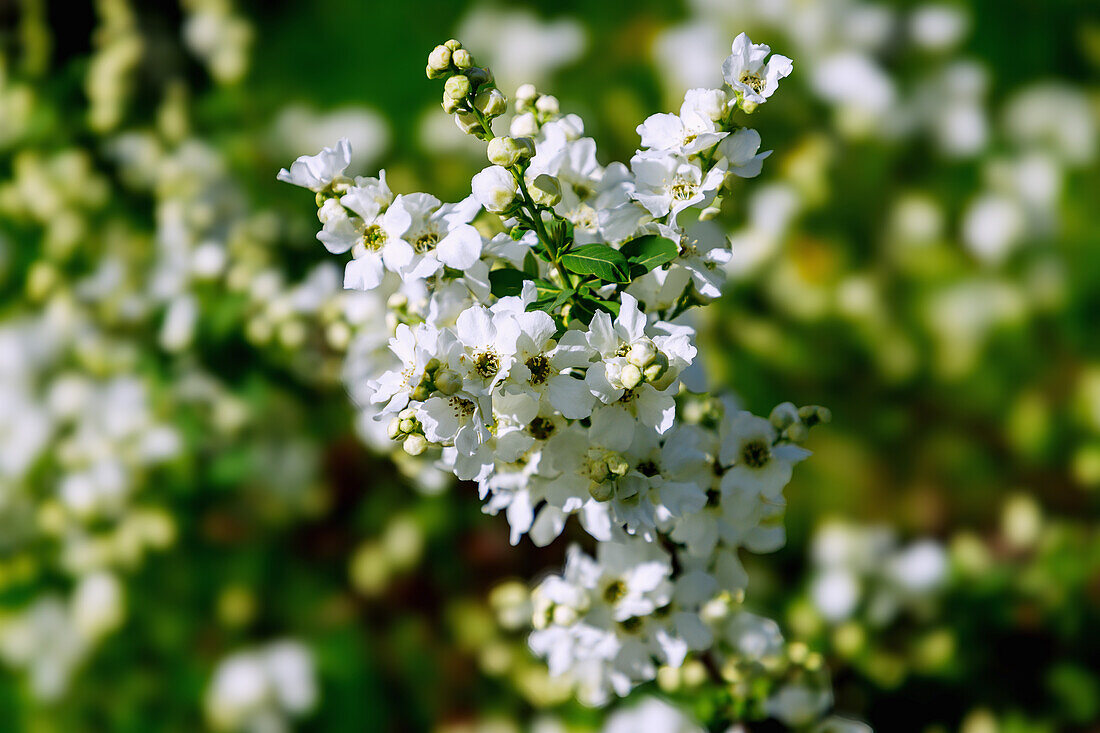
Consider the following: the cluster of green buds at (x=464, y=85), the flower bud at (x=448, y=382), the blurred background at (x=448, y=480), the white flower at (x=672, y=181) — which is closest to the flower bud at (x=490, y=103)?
the cluster of green buds at (x=464, y=85)

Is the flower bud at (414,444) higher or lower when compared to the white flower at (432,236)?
lower

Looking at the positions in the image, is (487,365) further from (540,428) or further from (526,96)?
(526,96)

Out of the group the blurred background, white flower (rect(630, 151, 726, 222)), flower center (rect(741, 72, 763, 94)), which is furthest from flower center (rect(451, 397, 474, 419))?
the blurred background

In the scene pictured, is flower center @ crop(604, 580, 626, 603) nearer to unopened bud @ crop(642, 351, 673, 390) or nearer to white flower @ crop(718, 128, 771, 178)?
unopened bud @ crop(642, 351, 673, 390)

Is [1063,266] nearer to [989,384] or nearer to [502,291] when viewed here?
[989,384]

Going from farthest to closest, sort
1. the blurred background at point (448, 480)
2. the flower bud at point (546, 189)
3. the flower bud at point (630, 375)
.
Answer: the blurred background at point (448, 480)
the flower bud at point (546, 189)
the flower bud at point (630, 375)

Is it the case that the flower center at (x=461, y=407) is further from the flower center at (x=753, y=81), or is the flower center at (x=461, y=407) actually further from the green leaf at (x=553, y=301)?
the flower center at (x=753, y=81)

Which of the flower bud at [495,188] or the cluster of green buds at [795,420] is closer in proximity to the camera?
Result: the flower bud at [495,188]
